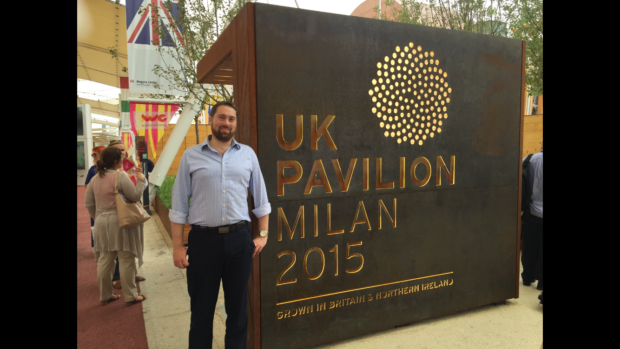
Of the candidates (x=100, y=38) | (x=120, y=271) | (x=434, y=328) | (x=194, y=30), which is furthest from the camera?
(x=100, y=38)

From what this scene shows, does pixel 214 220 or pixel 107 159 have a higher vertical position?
pixel 107 159

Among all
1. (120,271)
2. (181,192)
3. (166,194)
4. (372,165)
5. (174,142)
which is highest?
(174,142)

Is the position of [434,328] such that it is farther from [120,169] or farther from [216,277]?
[120,169]

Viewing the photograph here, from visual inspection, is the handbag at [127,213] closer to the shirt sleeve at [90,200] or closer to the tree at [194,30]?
the shirt sleeve at [90,200]

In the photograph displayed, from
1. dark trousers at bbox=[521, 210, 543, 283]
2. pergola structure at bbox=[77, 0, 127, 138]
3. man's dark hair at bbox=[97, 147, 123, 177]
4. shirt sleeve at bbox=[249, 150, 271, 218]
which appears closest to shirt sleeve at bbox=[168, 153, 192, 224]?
shirt sleeve at bbox=[249, 150, 271, 218]

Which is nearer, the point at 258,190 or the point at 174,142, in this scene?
the point at 258,190

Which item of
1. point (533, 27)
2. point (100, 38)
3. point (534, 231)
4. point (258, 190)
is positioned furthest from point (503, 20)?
point (100, 38)

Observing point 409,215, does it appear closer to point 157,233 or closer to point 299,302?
point 299,302

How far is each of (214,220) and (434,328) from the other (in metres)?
2.40

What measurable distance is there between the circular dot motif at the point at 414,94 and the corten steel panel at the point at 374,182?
1.6 inches

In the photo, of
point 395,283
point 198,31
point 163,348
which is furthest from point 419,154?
point 198,31

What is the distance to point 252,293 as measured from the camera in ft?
10.3

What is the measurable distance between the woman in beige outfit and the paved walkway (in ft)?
1.17

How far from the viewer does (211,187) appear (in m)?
2.64
